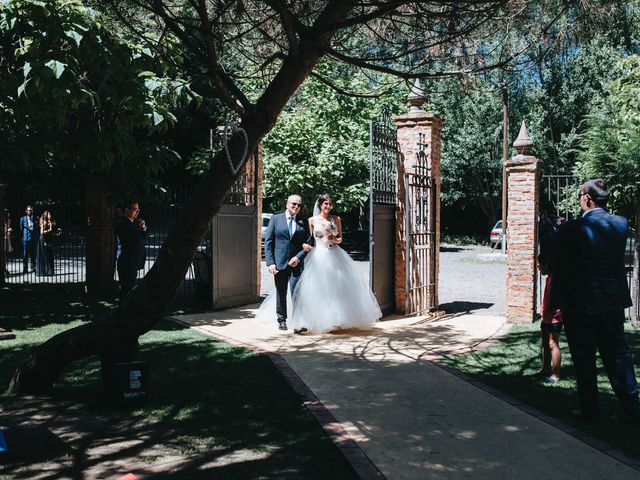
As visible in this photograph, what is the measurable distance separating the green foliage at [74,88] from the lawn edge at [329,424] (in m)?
3.25

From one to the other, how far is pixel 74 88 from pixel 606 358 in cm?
634

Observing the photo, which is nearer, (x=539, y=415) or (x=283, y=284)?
(x=539, y=415)

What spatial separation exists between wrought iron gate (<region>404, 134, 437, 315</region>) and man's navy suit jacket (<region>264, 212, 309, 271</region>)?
8.04 ft

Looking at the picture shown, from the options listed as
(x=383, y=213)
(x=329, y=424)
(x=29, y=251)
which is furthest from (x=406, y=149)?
(x=29, y=251)

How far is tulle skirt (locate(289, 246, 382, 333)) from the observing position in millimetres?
9859

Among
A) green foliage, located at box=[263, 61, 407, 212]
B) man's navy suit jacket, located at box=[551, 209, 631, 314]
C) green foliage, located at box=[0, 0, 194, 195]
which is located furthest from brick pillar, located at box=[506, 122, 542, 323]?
green foliage, located at box=[263, 61, 407, 212]

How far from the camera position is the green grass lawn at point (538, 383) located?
5.31 m

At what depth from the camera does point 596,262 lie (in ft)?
18.1

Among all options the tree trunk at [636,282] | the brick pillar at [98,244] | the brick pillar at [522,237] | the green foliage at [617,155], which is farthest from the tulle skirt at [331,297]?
the brick pillar at [98,244]

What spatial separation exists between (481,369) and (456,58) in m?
3.62

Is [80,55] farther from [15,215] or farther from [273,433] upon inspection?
[15,215]

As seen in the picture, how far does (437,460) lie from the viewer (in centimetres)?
468

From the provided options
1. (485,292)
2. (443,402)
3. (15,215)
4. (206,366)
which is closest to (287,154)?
(485,292)

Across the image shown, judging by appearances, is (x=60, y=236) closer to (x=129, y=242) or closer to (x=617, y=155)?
(x=129, y=242)
